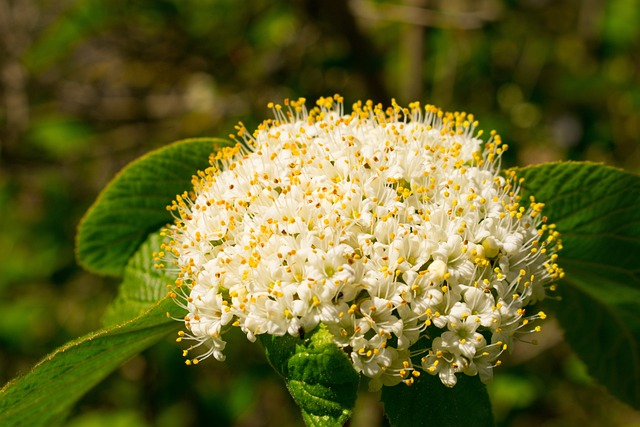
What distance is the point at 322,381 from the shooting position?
1.12m

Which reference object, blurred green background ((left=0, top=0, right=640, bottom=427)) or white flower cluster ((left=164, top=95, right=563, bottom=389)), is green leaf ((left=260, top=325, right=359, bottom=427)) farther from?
blurred green background ((left=0, top=0, right=640, bottom=427))

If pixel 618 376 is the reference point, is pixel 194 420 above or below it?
below

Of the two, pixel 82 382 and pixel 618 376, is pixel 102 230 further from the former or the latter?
pixel 618 376

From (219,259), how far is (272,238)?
0.12 metres

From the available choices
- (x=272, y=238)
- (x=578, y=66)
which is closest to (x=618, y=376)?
(x=272, y=238)

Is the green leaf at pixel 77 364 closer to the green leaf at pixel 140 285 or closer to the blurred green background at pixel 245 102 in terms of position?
the green leaf at pixel 140 285

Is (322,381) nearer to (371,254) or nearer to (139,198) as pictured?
(371,254)

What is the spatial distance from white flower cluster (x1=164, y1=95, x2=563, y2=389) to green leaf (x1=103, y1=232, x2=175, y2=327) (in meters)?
0.12

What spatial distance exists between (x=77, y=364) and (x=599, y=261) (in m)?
1.23

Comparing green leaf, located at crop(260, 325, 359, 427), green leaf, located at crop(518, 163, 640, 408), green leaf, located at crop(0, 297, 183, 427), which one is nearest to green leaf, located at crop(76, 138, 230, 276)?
green leaf, located at crop(0, 297, 183, 427)

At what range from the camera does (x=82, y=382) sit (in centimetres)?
144

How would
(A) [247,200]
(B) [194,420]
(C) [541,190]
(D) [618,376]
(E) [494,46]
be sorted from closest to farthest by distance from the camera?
(A) [247,200], (C) [541,190], (D) [618,376], (B) [194,420], (E) [494,46]

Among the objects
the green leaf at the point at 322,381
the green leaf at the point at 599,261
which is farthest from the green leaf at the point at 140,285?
the green leaf at the point at 599,261

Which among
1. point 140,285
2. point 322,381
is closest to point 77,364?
point 140,285
